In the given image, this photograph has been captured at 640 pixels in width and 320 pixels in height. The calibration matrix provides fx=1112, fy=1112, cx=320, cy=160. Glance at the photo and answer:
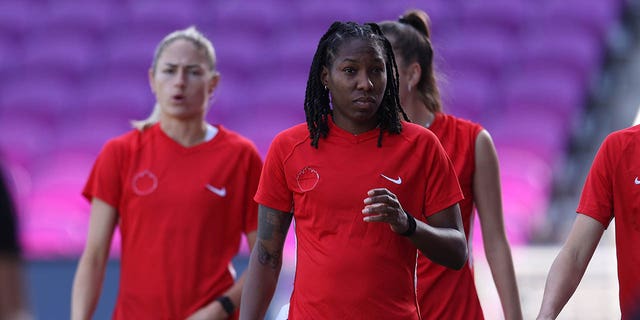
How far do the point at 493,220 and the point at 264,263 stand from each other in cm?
108

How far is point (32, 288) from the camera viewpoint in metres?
7.36

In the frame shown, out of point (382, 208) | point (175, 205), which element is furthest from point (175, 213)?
point (382, 208)

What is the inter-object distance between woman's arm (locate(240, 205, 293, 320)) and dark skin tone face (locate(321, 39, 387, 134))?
1.40ft

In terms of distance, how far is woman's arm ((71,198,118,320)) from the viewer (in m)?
4.50

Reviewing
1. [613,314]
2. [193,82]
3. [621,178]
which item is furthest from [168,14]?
[621,178]

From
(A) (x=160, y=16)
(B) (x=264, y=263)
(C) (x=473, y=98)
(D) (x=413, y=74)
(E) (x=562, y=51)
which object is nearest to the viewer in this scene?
(B) (x=264, y=263)

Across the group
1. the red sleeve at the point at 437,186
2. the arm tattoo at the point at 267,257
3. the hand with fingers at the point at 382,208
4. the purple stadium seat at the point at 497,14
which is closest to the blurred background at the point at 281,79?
the purple stadium seat at the point at 497,14

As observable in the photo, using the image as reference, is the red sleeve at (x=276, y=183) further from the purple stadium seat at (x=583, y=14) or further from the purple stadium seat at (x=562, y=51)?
the purple stadium seat at (x=583, y=14)

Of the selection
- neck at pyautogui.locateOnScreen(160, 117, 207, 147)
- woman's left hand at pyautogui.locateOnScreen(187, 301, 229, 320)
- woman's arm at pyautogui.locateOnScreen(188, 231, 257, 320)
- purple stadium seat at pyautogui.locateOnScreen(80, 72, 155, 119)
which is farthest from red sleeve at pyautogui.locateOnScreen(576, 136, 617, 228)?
purple stadium seat at pyautogui.locateOnScreen(80, 72, 155, 119)

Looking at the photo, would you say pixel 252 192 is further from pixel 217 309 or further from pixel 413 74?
pixel 413 74

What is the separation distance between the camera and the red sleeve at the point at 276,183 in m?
3.41

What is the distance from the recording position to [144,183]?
4.50 m

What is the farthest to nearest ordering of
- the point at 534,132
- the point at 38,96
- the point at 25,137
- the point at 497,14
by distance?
the point at 38,96
the point at 497,14
the point at 25,137
the point at 534,132

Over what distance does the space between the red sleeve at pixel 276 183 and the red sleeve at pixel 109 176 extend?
126 centimetres
